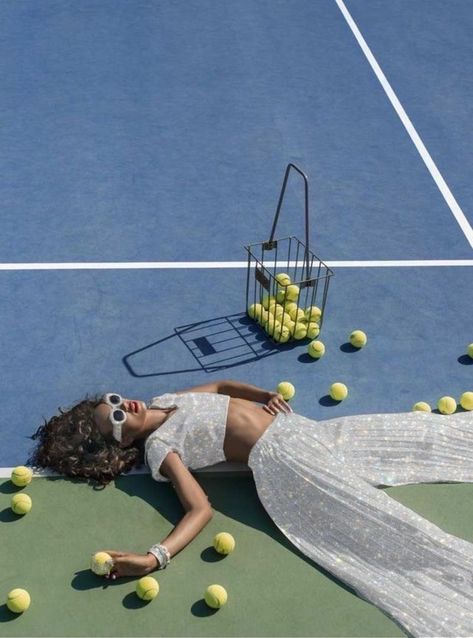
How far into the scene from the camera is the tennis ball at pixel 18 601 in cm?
545

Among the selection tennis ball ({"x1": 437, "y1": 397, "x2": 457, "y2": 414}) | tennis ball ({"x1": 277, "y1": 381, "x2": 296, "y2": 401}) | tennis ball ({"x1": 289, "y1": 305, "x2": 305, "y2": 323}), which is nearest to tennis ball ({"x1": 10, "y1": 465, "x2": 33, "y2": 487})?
tennis ball ({"x1": 277, "y1": 381, "x2": 296, "y2": 401})

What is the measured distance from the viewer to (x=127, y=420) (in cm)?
625

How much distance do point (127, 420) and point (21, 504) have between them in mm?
917

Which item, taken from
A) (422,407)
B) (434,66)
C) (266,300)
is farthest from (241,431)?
(434,66)

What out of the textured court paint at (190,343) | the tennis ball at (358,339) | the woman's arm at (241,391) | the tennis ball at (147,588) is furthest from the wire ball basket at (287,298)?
the tennis ball at (147,588)

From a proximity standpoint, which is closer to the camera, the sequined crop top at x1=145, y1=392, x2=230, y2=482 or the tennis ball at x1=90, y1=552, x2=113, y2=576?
the tennis ball at x1=90, y1=552, x2=113, y2=576

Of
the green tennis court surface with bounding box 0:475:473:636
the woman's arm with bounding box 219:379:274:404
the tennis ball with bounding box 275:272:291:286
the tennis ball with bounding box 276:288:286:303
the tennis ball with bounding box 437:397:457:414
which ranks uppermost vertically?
the woman's arm with bounding box 219:379:274:404

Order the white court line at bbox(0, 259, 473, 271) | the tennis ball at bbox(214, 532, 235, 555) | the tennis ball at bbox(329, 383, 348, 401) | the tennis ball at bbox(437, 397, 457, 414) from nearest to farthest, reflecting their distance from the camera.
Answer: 1. the tennis ball at bbox(214, 532, 235, 555)
2. the tennis ball at bbox(437, 397, 457, 414)
3. the tennis ball at bbox(329, 383, 348, 401)
4. the white court line at bbox(0, 259, 473, 271)

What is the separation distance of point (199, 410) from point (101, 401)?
0.70 meters

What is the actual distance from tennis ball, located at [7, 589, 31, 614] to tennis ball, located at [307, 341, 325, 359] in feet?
11.2

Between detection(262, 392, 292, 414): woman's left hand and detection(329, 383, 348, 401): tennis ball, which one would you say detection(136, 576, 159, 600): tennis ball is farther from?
detection(329, 383, 348, 401): tennis ball

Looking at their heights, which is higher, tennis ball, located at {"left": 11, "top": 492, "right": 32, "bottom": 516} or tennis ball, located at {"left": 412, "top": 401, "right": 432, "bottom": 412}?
tennis ball, located at {"left": 412, "top": 401, "right": 432, "bottom": 412}

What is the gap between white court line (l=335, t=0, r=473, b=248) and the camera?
9.91m

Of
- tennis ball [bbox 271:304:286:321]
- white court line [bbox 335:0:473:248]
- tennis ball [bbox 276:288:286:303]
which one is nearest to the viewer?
tennis ball [bbox 271:304:286:321]
